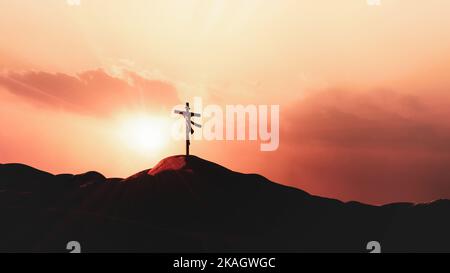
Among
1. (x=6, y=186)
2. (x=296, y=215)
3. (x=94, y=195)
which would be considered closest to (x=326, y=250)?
(x=296, y=215)

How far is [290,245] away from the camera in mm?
52719

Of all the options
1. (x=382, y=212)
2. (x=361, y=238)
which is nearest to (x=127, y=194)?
(x=361, y=238)

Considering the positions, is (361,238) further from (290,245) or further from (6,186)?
(6,186)

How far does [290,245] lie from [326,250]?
3323 mm

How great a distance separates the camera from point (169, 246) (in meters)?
49.9

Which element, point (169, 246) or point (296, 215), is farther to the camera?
point (296, 215)

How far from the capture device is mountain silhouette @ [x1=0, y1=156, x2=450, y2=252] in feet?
168

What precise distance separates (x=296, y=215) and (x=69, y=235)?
23039 mm

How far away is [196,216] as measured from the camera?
55031 mm

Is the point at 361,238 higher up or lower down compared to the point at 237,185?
lower down

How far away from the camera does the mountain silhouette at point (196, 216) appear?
168ft
